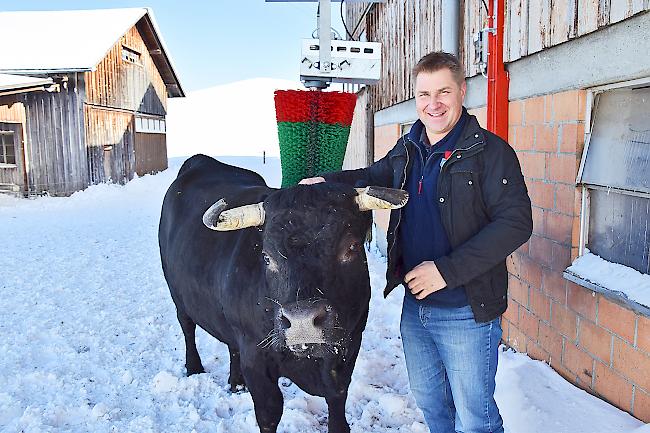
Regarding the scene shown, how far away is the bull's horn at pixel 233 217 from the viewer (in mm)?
2434

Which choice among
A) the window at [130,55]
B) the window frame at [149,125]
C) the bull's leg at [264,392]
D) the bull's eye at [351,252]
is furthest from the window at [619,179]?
the window frame at [149,125]

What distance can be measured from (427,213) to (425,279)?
0.29 m

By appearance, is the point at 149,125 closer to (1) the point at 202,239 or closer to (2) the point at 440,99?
(1) the point at 202,239

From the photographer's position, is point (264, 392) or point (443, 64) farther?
point (264, 392)

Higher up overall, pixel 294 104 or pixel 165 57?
pixel 165 57

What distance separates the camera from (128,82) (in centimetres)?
1959

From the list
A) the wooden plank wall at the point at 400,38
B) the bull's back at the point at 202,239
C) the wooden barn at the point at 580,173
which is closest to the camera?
the wooden barn at the point at 580,173

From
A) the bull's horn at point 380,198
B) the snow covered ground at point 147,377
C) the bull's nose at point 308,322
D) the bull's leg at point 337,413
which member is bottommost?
the snow covered ground at point 147,377

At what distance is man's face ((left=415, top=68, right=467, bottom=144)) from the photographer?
2.12 m

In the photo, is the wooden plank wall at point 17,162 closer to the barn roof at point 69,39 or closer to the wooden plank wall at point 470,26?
the barn roof at point 69,39

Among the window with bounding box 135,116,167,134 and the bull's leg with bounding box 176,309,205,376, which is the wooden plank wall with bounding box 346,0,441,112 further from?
the window with bounding box 135,116,167,134

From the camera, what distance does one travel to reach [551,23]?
119 inches

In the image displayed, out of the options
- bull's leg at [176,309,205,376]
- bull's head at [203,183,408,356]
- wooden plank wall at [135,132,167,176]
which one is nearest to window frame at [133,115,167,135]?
wooden plank wall at [135,132,167,176]

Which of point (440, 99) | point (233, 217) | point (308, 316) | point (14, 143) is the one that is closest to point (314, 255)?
point (308, 316)
